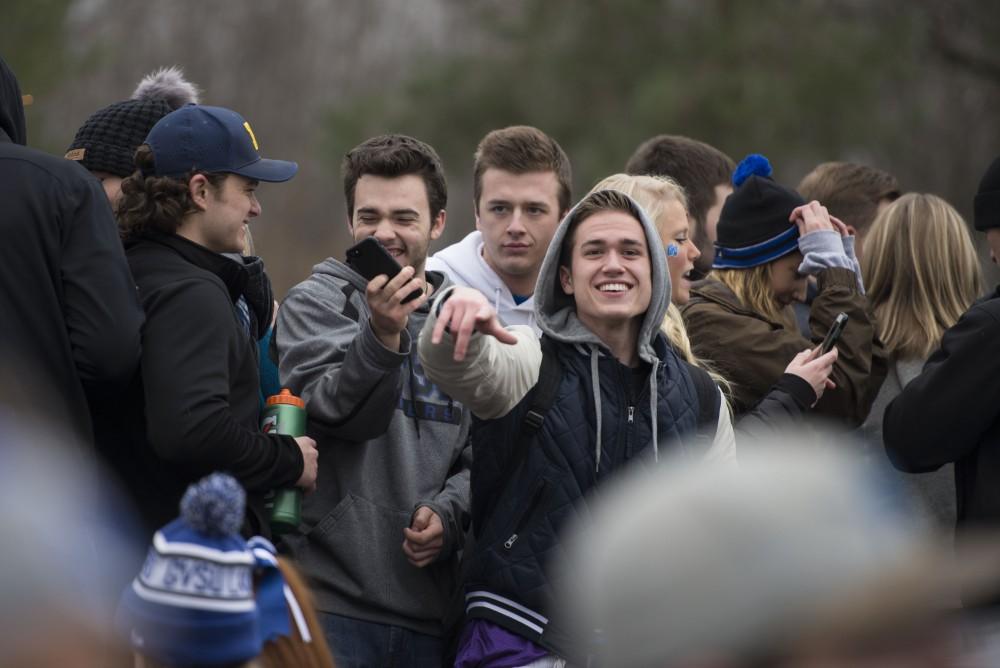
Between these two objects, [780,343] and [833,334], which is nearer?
[833,334]

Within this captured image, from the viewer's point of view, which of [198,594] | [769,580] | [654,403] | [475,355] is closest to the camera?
[769,580]

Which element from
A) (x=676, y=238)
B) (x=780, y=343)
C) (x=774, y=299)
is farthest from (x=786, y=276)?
(x=676, y=238)

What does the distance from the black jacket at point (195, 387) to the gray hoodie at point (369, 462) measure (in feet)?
1.02

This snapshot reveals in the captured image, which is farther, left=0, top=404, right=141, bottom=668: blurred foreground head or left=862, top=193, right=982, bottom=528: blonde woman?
left=862, top=193, right=982, bottom=528: blonde woman

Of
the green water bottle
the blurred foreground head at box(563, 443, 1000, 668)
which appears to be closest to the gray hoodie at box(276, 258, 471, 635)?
the green water bottle

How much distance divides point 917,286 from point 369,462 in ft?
7.41

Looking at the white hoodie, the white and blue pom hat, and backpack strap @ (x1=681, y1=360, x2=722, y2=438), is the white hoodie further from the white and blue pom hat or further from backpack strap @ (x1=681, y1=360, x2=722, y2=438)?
the white and blue pom hat

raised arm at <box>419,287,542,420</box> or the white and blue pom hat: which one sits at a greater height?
raised arm at <box>419,287,542,420</box>

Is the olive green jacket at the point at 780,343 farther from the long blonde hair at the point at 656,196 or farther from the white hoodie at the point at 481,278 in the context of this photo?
the white hoodie at the point at 481,278

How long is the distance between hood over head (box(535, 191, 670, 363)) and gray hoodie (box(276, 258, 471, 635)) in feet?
1.38

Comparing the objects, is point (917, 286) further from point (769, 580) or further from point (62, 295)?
point (769, 580)

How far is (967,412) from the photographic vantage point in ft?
13.4

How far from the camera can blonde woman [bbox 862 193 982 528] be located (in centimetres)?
502

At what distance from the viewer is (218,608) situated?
2.15 metres
